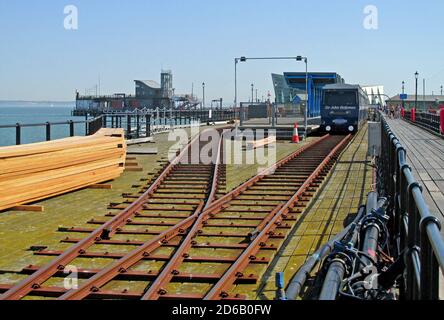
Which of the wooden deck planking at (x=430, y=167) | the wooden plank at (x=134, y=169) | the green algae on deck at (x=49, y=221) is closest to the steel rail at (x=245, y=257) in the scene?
the green algae on deck at (x=49, y=221)

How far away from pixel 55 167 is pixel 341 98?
28.2 m

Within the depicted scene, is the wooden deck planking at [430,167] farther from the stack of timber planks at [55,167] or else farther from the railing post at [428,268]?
the stack of timber planks at [55,167]

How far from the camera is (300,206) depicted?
496 inches

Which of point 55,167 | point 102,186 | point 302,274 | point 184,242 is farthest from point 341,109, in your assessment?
point 302,274

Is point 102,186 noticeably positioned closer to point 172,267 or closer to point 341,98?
point 172,267

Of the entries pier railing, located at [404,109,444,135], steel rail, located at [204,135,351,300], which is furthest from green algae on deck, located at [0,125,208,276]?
pier railing, located at [404,109,444,135]

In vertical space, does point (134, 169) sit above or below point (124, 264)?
above

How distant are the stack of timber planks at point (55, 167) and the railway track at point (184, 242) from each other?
1.53 meters

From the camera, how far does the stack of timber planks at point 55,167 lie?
12.3 m

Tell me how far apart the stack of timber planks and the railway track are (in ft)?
5.01

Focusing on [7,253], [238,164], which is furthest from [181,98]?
[7,253]

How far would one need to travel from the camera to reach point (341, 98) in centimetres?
3972

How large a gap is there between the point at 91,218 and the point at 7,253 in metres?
2.83
